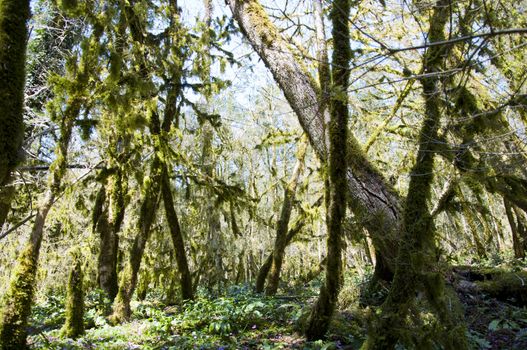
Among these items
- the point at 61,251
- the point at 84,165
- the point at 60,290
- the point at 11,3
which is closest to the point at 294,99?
the point at 11,3

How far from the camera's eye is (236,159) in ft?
50.5

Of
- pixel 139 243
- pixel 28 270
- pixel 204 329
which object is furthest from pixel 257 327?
pixel 28 270

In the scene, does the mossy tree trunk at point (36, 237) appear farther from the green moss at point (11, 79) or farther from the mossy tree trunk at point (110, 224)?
the mossy tree trunk at point (110, 224)

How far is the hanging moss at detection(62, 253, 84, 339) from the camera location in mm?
5387

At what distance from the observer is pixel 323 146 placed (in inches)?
170

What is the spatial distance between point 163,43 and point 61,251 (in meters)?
5.05

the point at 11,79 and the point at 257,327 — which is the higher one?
the point at 11,79

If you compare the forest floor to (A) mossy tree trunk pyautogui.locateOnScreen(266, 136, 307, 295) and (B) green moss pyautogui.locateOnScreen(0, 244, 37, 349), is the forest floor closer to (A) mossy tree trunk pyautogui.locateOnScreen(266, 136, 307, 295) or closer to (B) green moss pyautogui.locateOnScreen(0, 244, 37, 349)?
(B) green moss pyautogui.locateOnScreen(0, 244, 37, 349)

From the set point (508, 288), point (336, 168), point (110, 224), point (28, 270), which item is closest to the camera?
point (336, 168)

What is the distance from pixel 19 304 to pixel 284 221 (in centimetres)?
489

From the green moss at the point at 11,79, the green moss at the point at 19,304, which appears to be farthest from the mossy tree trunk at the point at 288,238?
the green moss at the point at 11,79

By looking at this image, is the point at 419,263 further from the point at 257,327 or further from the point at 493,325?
the point at 257,327

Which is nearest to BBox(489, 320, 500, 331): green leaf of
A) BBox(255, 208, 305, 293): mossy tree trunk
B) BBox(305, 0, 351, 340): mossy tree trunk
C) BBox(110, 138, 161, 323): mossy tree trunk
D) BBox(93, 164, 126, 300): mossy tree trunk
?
BBox(305, 0, 351, 340): mossy tree trunk

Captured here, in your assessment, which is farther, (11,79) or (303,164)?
(303,164)
